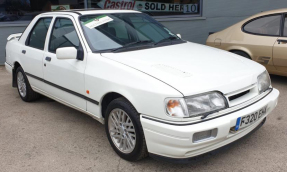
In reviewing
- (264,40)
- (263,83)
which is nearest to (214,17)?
(264,40)

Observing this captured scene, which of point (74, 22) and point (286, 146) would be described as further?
point (74, 22)

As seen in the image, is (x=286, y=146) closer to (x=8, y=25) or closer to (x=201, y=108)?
(x=201, y=108)

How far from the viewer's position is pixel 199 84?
2.70m

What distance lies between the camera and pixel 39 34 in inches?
181

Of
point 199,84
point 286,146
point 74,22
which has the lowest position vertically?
point 286,146

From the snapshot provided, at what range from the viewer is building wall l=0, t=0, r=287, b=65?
891cm

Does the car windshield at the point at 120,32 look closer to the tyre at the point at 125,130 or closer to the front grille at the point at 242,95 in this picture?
the tyre at the point at 125,130

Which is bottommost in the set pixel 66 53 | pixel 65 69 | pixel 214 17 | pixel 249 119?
pixel 249 119

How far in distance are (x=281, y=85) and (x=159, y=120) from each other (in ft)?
12.8

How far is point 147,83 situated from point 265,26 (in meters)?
3.83

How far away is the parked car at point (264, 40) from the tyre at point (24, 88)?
3691 mm

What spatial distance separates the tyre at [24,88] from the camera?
4.95 meters

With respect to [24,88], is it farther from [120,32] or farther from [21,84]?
[120,32]

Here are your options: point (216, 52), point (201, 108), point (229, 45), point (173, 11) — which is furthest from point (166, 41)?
point (173, 11)
